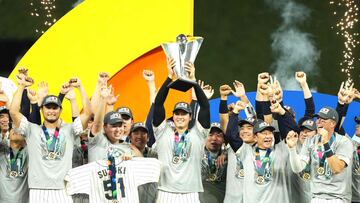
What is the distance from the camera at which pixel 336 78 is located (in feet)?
29.7

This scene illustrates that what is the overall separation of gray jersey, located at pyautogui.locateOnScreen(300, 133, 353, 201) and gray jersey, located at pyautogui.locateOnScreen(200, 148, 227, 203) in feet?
2.91

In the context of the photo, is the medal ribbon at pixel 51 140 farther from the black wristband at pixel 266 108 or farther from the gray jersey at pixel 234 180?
the black wristband at pixel 266 108

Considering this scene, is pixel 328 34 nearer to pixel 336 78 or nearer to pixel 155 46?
pixel 336 78

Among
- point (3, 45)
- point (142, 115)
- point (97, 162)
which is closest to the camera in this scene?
point (97, 162)

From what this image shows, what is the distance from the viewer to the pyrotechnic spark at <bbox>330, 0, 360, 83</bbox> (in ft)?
29.6

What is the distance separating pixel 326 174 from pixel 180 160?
131cm

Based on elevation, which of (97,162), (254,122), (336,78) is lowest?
(97,162)

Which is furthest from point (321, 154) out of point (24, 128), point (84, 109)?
point (24, 128)

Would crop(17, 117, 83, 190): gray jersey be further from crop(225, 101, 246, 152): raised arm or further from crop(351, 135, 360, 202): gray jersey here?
crop(351, 135, 360, 202): gray jersey

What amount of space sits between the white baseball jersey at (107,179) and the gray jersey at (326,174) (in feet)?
4.68

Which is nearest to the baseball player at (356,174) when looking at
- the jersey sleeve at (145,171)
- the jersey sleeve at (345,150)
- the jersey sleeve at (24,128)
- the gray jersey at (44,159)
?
the jersey sleeve at (345,150)

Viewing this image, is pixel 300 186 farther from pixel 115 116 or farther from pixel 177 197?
pixel 115 116

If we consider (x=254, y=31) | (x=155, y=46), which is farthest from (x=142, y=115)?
(x=254, y=31)

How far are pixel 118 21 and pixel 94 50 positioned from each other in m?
0.44
